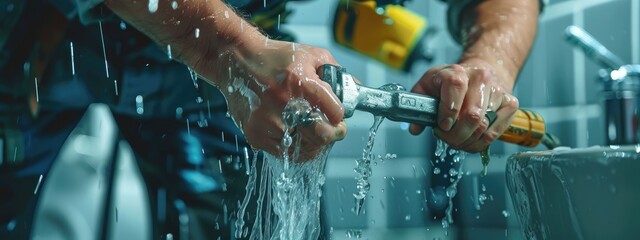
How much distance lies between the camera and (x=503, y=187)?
1.25 m

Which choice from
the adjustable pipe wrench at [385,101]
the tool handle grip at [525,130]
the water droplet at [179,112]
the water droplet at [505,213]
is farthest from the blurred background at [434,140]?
the adjustable pipe wrench at [385,101]

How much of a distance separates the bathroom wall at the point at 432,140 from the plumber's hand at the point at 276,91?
610mm

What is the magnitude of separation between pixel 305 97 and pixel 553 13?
2.64 feet

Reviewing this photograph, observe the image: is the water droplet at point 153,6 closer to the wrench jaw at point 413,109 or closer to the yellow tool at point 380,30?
the wrench jaw at point 413,109

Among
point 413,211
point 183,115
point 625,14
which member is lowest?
point 413,211

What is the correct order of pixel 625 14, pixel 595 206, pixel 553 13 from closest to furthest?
pixel 595 206 < pixel 625 14 < pixel 553 13

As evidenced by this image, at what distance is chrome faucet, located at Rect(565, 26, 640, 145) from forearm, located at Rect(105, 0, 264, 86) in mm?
544

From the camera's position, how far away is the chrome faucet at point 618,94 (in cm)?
93

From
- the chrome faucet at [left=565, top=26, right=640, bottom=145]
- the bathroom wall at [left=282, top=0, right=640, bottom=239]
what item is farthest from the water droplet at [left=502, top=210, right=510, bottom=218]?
the chrome faucet at [left=565, top=26, right=640, bottom=145]

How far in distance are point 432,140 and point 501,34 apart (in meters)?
0.49

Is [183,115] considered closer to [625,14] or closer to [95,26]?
[95,26]

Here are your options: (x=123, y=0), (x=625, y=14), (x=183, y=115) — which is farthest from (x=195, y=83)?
(x=625, y=14)

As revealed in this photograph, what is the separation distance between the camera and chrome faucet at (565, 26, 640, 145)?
93 cm

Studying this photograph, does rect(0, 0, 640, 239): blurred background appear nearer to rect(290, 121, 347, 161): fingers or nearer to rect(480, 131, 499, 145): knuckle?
rect(480, 131, 499, 145): knuckle
